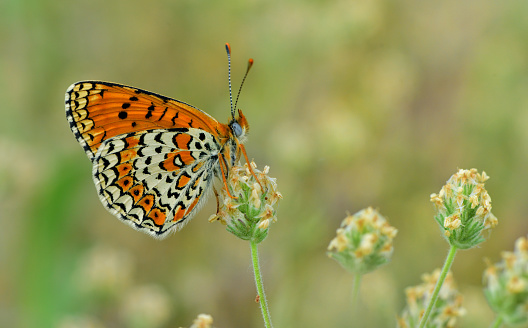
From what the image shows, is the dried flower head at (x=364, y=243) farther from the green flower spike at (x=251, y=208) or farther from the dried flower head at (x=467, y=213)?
the green flower spike at (x=251, y=208)

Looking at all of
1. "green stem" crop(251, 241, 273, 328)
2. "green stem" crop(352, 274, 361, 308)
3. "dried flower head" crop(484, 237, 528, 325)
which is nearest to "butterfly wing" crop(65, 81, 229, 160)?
"green stem" crop(251, 241, 273, 328)

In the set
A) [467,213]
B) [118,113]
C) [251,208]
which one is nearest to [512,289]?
[467,213]

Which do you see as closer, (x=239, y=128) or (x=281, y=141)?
(x=239, y=128)

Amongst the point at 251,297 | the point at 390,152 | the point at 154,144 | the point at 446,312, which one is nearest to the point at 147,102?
the point at 154,144

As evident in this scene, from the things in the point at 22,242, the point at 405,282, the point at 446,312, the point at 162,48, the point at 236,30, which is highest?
the point at 236,30

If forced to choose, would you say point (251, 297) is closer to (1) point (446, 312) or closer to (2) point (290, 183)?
(2) point (290, 183)

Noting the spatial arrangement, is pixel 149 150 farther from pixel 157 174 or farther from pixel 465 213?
pixel 465 213
